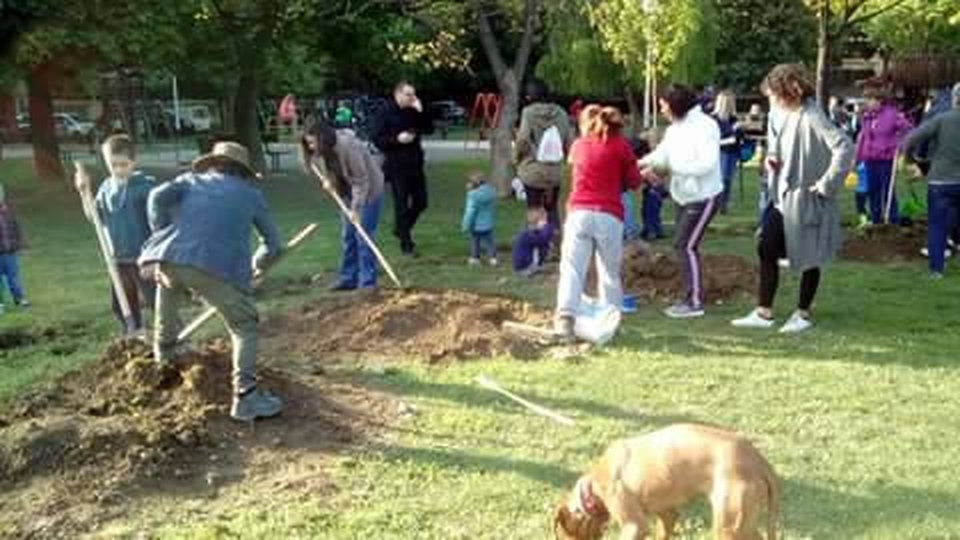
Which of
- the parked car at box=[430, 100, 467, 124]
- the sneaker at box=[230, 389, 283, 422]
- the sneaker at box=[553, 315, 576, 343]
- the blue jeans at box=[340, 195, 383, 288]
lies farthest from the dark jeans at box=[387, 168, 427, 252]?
the parked car at box=[430, 100, 467, 124]

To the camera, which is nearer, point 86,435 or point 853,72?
point 86,435

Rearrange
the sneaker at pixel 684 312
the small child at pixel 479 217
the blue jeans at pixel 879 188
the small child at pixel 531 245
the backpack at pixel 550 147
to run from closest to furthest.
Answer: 1. the sneaker at pixel 684 312
2. the small child at pixel 531 245
3. the backpack at pixel 550 147
4. the small child at pixel 479 217
5. the blue jeans at pixel 879 188

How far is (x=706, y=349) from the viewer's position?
859cm

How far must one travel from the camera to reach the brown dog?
4.18 m

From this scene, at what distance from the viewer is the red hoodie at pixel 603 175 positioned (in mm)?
8789

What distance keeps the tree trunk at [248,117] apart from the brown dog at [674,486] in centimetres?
2331

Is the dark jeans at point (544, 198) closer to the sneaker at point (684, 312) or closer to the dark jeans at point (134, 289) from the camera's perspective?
the sneaker at point (684, 312)

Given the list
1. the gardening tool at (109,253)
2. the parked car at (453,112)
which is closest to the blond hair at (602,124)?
the gardening tool at (109,253)

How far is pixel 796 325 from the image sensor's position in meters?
9.12

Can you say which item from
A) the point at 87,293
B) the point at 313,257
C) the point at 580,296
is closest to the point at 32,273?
the point at 87,293

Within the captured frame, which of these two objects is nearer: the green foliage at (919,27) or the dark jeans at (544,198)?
the dark jeans at (544,198)

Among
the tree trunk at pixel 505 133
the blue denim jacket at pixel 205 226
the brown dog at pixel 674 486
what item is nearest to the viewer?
the brown dog at pixel 674 486

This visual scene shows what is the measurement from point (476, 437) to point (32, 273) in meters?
9.02

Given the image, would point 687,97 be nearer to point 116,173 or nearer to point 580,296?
point 580,296
